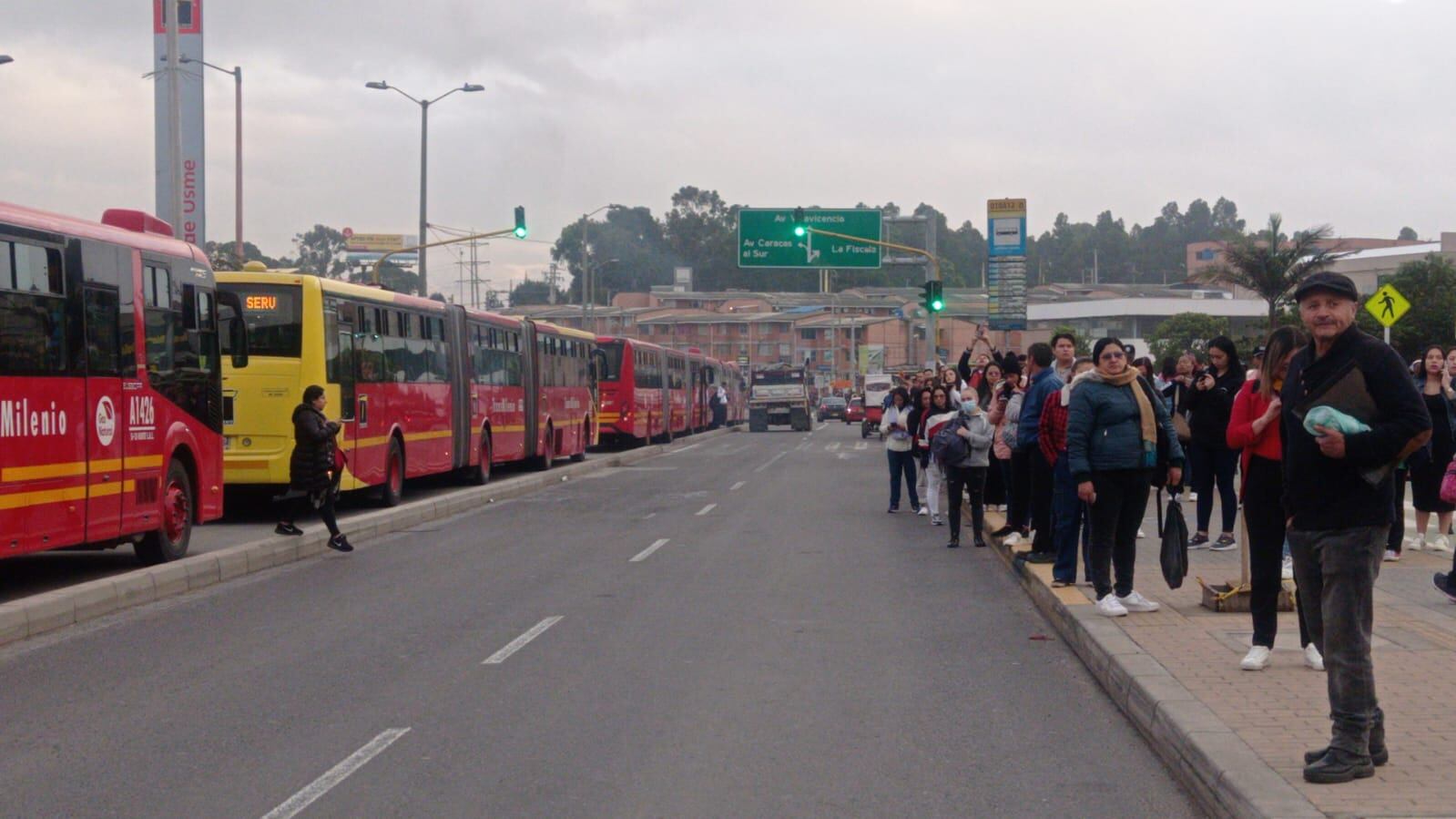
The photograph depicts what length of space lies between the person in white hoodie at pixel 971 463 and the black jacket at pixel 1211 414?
7.02 feet

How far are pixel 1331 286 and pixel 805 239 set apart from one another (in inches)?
1570

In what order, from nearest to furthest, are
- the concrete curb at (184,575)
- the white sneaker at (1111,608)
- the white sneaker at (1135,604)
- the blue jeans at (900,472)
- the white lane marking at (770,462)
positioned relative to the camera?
the white sneaker at (1111,608) < the white sneaker at (1135,604) < the concrete curb at (184,575) < the blue jeans at (900,472) < the white lane marking at (770,462)

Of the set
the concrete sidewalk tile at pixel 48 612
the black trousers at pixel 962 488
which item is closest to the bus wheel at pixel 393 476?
the black trousers at pixel 962 488

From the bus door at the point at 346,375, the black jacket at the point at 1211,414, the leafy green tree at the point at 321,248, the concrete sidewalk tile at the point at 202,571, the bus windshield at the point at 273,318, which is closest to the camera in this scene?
the concrete sidewalk tile at the point at 202,571

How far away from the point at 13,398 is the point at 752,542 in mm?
8370

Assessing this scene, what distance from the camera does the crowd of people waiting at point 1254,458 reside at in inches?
235

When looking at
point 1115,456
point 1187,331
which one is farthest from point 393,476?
point 1187,331

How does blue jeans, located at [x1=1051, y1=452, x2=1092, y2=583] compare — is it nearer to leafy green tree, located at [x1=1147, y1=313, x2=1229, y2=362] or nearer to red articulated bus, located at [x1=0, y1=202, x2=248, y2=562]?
red articulated bus, located at [x1=0, y1=202, x2=248, y2=562]

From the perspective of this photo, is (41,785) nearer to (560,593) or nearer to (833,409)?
(560,593)

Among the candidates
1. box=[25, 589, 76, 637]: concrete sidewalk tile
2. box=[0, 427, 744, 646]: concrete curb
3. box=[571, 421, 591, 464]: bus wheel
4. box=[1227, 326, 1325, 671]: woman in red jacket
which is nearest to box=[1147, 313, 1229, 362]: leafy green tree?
box=[571, 421, 591, 464]: bus wheel

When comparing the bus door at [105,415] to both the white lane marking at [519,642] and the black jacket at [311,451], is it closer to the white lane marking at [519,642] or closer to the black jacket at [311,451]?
the black jacket at [311,451]

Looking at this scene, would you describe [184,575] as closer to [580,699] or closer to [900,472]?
[580,699]

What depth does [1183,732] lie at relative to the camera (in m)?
6.84

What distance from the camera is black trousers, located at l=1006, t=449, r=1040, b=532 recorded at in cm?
1512
